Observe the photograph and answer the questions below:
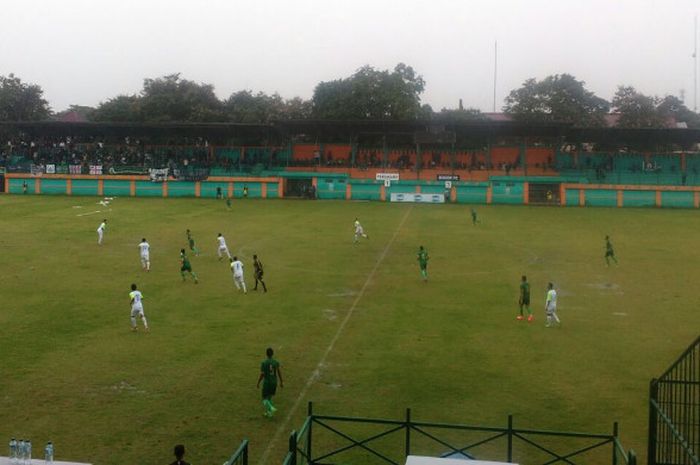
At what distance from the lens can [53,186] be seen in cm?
7750

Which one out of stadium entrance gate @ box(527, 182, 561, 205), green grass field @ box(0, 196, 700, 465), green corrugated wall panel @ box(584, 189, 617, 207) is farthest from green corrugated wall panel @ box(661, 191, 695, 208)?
green grass field @ box(0, 196, 700, 465)

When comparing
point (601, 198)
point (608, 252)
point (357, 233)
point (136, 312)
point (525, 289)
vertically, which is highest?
point (601, 198)

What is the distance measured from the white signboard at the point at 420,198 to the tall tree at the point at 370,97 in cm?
2845

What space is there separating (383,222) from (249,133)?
33.3 metres

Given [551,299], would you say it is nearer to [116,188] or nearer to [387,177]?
[387,177]

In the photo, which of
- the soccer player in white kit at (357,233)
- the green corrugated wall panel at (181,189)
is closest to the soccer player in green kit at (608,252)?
the soccer player in white kit at (357,233)

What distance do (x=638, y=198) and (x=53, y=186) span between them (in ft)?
195

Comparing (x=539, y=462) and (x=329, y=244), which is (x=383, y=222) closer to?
(x=329, y=244)

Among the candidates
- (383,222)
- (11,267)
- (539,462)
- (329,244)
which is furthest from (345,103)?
(539,462)

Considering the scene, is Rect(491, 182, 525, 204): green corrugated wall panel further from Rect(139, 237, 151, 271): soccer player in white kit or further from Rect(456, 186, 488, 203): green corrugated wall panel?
Rect(139, 237, 151, 271): soccer player in white kit

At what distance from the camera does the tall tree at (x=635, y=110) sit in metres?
104

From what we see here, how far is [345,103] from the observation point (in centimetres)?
10300

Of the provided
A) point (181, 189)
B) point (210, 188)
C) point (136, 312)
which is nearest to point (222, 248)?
point (136, 312)

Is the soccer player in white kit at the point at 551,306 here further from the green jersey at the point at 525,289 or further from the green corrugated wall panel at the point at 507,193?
the green corrugated wall panel at the point at 507,193
